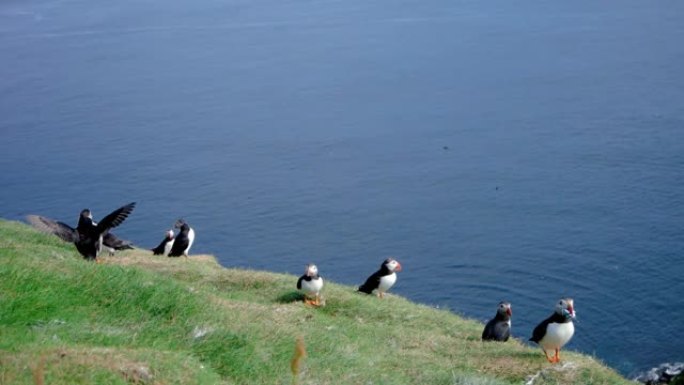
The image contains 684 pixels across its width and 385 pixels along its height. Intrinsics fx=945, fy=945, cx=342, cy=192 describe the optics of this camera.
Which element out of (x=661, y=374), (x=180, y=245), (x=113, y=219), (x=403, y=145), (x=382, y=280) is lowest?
(x=661, y=374)

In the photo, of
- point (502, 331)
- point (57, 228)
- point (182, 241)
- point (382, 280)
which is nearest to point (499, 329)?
point (502, 331)

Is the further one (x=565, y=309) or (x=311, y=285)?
(x=311, y=285)

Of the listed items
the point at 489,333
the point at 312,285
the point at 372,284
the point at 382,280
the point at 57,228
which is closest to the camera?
the point at 489,333

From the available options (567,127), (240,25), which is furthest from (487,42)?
(240,25)

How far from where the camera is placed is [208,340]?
12734mm

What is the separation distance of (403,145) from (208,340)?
53.2 metres

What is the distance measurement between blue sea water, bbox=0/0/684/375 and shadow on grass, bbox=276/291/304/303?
19.1 meters

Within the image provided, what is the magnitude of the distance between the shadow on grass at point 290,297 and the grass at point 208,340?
0.05 metres

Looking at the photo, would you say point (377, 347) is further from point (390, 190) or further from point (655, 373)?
point (390, 190)

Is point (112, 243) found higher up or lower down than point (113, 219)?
lower down

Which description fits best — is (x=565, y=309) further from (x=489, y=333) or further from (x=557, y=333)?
(x=489, y=333)

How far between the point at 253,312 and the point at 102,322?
447 cm

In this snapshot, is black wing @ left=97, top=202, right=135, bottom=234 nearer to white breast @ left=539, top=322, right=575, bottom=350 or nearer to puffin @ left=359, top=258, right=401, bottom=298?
puffin @ left=359, top=258, right=401, bottom=298

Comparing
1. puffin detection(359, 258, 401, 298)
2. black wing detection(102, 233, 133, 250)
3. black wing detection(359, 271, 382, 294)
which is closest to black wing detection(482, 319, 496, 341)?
puffin detection(359, 258, 401, 298)
